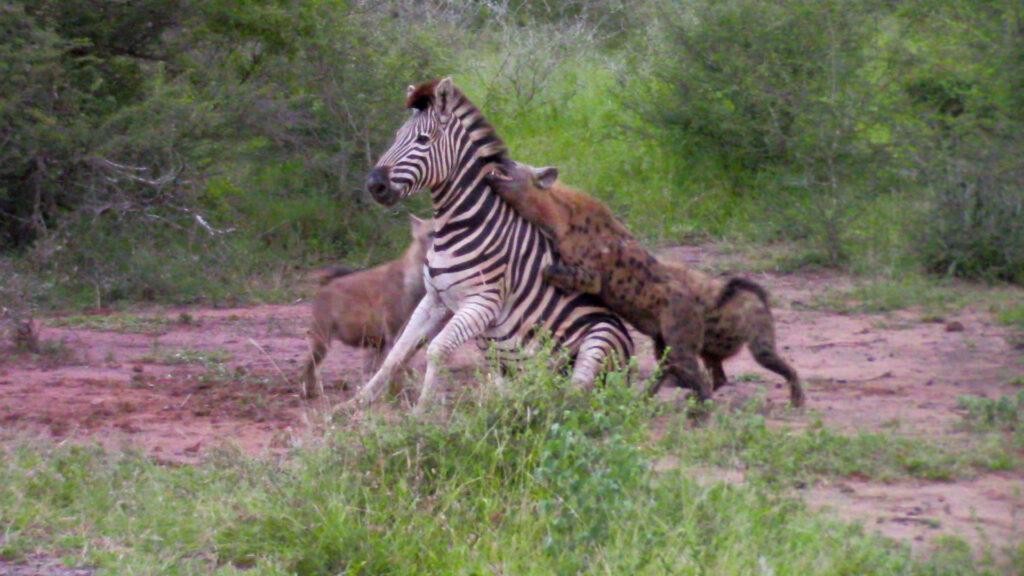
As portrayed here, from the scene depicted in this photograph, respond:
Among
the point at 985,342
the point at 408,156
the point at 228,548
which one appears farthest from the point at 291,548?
the point at 985,342

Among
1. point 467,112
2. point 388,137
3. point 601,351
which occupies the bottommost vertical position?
point 601,351

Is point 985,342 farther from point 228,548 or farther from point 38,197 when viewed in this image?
point 38,197

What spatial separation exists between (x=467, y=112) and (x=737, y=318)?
1846mm

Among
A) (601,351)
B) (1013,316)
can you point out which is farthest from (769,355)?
(1013,316)

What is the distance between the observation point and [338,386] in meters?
8.33

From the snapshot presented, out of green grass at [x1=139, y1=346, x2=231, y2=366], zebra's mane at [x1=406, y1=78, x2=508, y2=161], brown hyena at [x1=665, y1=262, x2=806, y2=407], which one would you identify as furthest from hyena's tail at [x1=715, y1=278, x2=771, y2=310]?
green grass at [x1=139, y1=346, x2=231, y2=366]

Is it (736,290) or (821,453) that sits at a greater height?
(736,290)

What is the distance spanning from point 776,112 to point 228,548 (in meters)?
10.00

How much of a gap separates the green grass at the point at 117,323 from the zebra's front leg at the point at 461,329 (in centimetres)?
363

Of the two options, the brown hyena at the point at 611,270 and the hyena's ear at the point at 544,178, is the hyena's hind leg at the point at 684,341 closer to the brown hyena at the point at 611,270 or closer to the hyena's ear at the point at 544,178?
the brown hyena at the point at 611,270

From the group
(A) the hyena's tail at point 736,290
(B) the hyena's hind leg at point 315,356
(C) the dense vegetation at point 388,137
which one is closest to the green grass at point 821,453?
(A) the hyena's tail at point 736,290

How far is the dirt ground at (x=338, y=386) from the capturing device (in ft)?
19.5

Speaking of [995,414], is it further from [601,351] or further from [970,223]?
[970,223]

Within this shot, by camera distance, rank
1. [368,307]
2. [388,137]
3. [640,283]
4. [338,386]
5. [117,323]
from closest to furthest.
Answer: [640,283]
[368,307]
[338,386]
[117,323]
[388,137]
